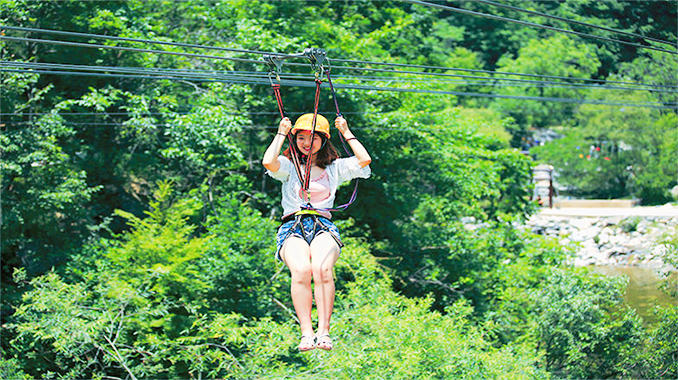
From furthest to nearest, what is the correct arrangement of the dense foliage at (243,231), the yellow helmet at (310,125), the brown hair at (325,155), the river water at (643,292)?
the river water at (643,292), the dense foliage at (243,231), the brown hair at (325,155), the yellow helmet at (310,125)

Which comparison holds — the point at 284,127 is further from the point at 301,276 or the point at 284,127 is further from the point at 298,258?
the point at 301,276

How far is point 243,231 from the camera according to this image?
42.1 feet

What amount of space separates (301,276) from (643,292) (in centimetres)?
1573

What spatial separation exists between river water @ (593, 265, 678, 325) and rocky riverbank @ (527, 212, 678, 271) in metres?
0.47

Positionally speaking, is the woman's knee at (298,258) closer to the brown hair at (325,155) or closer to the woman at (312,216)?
the woman at (312,216)

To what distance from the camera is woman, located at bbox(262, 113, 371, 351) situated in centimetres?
549

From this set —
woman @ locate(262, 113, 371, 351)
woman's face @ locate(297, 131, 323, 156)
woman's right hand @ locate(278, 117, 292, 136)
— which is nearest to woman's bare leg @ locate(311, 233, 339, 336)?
woman @ locate(262, 113, 371, 351)

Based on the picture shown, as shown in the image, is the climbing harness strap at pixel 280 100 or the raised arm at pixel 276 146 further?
the climbing harness strap at pixel 280 100

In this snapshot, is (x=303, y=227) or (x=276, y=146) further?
(x=303, y=227)

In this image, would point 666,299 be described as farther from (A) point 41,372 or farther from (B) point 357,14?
(A) point 41,372

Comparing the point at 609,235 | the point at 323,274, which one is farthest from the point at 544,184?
the point at 323,274

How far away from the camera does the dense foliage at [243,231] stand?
11.4m

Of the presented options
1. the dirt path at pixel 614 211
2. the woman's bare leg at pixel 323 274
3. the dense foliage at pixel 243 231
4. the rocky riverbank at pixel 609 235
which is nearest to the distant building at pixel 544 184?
the dirt path at pixel 614 211

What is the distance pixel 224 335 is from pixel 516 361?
455 cm
